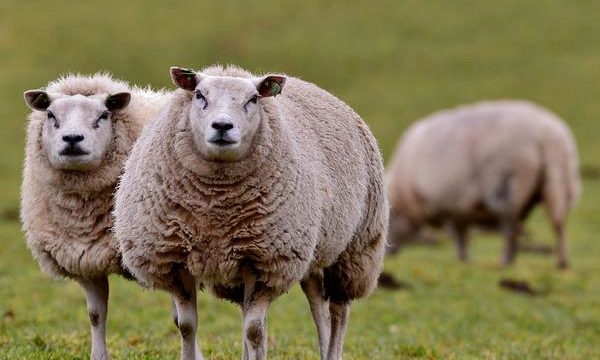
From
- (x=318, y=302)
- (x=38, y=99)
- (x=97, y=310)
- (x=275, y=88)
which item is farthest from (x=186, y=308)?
(x=38, y=99)

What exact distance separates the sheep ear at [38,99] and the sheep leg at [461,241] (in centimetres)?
1208

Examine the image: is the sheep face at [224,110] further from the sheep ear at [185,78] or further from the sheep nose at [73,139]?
the sheep nose at [73,139]

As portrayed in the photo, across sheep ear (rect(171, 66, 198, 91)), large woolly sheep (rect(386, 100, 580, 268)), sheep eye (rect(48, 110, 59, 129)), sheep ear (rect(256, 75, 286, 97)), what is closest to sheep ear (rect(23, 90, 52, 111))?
sheep eye (rect(48, 110, 59, 129))

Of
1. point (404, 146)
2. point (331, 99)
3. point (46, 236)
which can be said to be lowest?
point (404, 146)

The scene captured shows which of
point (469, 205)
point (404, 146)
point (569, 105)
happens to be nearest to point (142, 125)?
point (469, 205)

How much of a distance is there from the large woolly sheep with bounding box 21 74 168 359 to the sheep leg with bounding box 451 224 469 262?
462 inches

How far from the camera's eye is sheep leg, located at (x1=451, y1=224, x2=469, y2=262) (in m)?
18.1

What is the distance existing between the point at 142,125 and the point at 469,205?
1148cm

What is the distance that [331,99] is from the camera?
7.30 metres

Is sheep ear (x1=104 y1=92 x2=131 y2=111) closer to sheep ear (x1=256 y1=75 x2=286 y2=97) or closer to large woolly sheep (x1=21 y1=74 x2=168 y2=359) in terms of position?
large woolly sheep (x1=21 y1=74 x2=168 y2=359)

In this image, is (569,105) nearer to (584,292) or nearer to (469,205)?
(469,205)

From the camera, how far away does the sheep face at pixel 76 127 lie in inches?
269

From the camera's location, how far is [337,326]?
287 inches

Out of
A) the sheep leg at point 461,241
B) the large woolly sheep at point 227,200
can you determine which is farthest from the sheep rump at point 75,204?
the sheep leg at point 461,241
